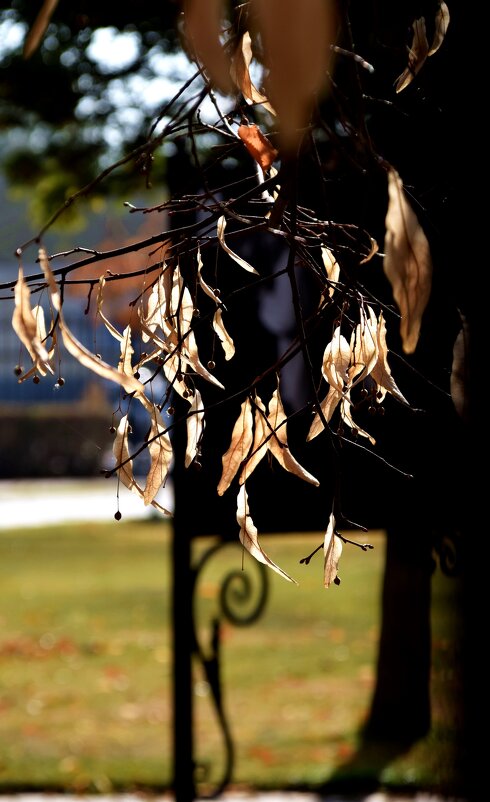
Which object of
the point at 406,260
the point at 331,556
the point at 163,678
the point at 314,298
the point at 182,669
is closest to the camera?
the point at 406,260

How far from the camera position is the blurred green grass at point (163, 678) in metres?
4.49

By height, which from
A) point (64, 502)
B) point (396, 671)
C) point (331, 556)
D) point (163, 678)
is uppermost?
point (331, 556)

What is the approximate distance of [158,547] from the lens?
33.2 feet

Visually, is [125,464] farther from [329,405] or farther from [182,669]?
[182,669]

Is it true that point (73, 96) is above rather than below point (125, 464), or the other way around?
above

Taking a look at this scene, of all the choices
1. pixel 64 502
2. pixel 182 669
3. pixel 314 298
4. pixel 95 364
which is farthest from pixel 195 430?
pixel 64 502

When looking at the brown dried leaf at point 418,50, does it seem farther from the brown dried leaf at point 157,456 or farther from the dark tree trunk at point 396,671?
the dark tree trunk at point 396,671

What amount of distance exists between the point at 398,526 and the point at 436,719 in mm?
570

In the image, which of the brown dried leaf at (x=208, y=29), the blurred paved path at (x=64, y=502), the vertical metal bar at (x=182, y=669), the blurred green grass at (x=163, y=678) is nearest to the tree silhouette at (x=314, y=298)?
the brown dried leaf at (x=208, y=29)

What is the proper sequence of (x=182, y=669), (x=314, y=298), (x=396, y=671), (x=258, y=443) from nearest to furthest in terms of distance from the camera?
(x=258, y=443)
(x=314, y=298)
(x=182, y=669)
(x=396, y=671)

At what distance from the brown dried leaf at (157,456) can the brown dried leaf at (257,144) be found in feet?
1.07

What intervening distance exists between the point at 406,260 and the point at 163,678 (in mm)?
5521

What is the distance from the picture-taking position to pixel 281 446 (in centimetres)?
133

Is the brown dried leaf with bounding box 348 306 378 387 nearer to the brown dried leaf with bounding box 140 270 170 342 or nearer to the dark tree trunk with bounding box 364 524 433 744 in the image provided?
the brown dried leaf with bounding box 140 270 170 342
